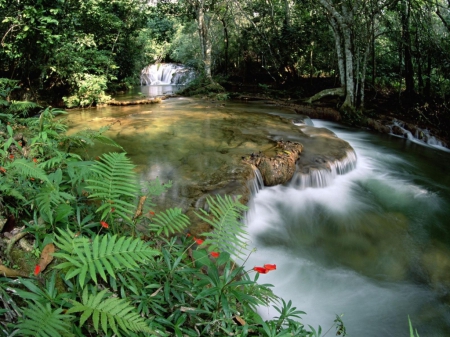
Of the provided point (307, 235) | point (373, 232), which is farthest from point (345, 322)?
point (373, 232)

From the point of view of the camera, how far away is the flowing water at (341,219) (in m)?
3.70

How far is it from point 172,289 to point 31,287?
30.8 inches

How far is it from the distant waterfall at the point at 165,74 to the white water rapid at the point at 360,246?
21.6 m

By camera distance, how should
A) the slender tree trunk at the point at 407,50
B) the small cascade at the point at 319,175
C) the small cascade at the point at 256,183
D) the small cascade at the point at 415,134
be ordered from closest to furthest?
the small cascade at the point at 256,183 < the small cascade at the point at 319,175 < the small cascade at the point at 415,134 < the slender tree trunk at the point at 407,50

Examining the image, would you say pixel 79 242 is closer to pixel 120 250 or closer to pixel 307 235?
pixel 120 250

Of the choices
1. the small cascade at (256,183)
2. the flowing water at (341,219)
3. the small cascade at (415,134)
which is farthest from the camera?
the small cascade at (415,134)

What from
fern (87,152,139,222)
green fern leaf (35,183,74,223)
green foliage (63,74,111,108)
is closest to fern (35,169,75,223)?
green fern leaf (35,183,74,223)

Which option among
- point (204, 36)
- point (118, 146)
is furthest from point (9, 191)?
point (204, 36)

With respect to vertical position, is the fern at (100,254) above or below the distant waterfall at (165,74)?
below

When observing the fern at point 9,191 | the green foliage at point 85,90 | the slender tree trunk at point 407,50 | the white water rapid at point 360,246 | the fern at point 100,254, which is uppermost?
the slender tree trunk at point 407,50

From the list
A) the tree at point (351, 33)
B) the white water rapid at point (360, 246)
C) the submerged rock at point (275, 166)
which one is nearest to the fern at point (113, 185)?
the white water rapid at point (360, 246)

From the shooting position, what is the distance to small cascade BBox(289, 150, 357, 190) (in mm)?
5957

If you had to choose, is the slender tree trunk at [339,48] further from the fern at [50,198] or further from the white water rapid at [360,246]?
the fern at [50,198]

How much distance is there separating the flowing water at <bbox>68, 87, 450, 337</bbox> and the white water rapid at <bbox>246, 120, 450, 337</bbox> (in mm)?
16
